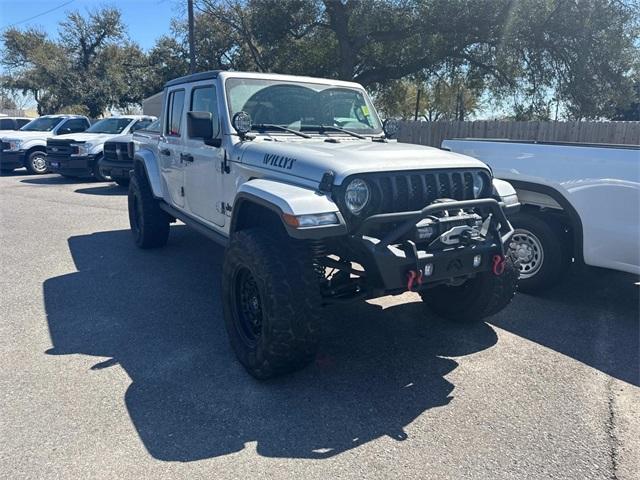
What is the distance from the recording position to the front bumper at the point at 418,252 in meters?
3.04

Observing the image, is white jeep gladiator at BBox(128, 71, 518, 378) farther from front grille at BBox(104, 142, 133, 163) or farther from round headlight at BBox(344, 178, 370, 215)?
front grille at BBox(104, 142, 133, 163)

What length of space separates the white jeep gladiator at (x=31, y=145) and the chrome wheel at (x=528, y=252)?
46.0 feet

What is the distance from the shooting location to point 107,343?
4.03 m

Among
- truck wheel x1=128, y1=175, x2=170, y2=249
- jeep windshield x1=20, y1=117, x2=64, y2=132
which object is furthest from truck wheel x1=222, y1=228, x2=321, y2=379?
jeep windshield x1=20, y1=117, x2=64, y2=132

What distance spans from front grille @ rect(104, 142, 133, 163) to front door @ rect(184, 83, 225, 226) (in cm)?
689

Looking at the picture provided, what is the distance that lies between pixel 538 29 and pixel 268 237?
1446cm

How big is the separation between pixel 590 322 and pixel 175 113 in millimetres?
4721

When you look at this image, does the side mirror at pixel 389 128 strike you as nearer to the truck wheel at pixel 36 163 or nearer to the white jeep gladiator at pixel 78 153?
Answer: the white jeep gladiator at pixel 78 153

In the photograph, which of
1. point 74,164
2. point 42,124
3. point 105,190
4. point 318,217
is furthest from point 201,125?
point 42,124

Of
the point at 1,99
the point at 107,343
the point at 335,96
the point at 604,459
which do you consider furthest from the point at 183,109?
the point at 1,99

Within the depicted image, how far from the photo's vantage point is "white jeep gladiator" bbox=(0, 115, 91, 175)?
588 inches

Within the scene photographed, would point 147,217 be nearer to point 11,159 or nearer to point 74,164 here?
point 74,164

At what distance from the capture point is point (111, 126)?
14.5 metres

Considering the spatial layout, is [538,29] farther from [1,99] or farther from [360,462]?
[1,99]
